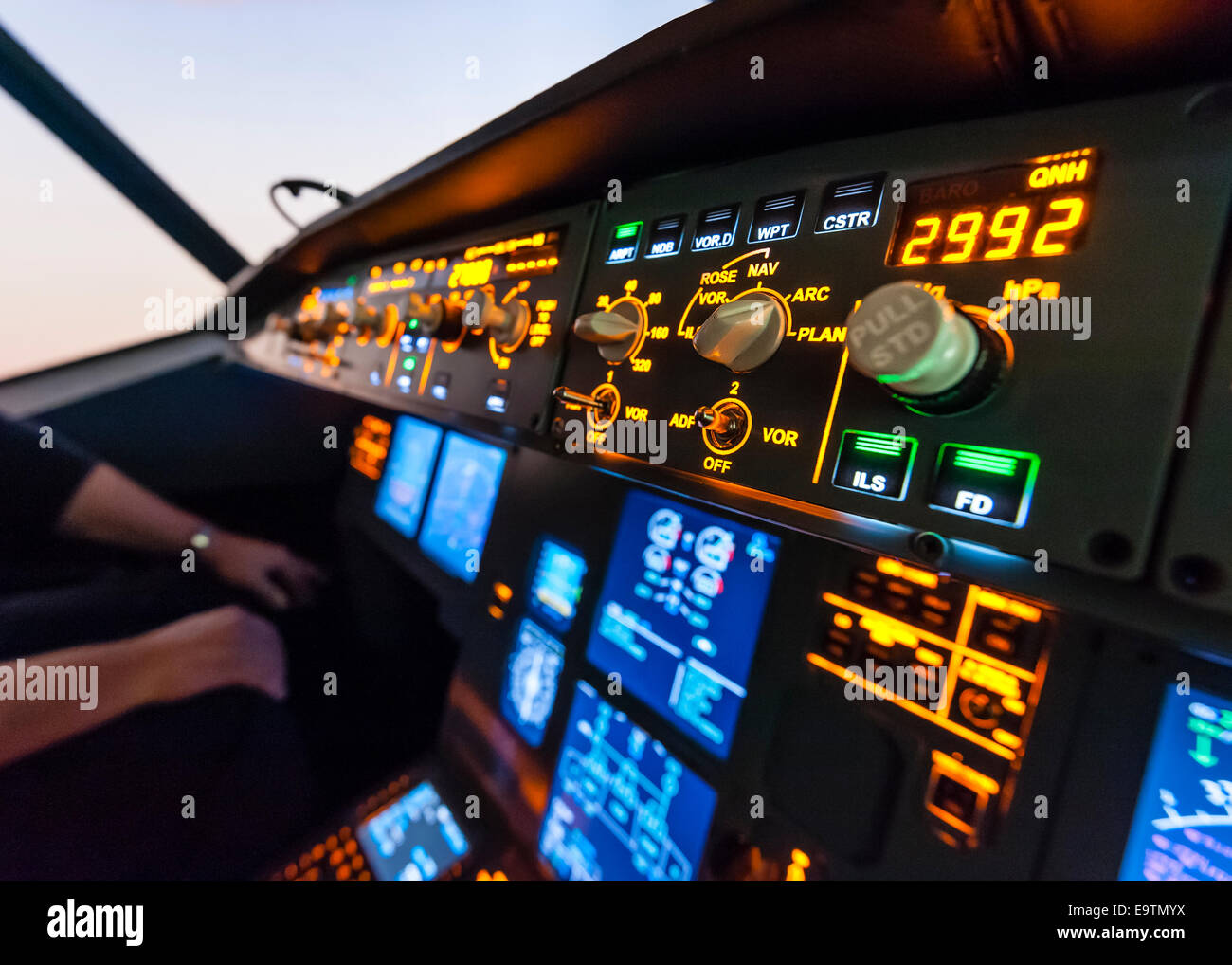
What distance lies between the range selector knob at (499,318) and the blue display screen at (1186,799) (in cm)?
86

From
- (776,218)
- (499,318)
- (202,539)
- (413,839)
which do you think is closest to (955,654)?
(776,218)

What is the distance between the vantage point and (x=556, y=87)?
2.34ft

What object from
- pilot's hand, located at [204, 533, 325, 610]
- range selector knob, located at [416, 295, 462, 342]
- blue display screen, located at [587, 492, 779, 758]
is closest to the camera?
blue display screen, located at [587, 492, 779, 758]

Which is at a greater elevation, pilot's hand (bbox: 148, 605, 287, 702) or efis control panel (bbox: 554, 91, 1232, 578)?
efis control panel (bbox: 554, 91, 1232, 578)

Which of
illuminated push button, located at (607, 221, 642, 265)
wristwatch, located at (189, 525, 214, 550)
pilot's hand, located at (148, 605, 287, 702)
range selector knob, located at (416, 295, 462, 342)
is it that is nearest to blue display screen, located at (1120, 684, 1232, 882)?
illuminated push button, located at (607, 221, 642, 265)

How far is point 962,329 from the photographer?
0.45 metres

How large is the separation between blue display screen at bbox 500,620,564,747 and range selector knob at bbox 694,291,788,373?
676 millimetres

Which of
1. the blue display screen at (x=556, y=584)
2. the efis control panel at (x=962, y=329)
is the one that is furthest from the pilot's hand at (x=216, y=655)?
the efis control panel at (x=962, y=329)

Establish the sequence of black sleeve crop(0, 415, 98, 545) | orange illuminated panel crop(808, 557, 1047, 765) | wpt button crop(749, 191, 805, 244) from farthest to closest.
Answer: black sleeve crop(0, 415, 98, 545), wpt button crop(749, 191, 805, 244), orange illuminated panel crop(808, 557, 1047, 765)

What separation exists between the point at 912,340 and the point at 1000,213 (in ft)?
0.62

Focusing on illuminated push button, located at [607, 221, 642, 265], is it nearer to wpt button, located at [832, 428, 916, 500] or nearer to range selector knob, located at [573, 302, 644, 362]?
range selector knob, located at [573, 302, 644, 362]

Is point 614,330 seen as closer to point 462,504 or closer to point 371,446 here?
point 462,504

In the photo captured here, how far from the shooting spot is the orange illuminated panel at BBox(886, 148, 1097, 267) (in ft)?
1.55
